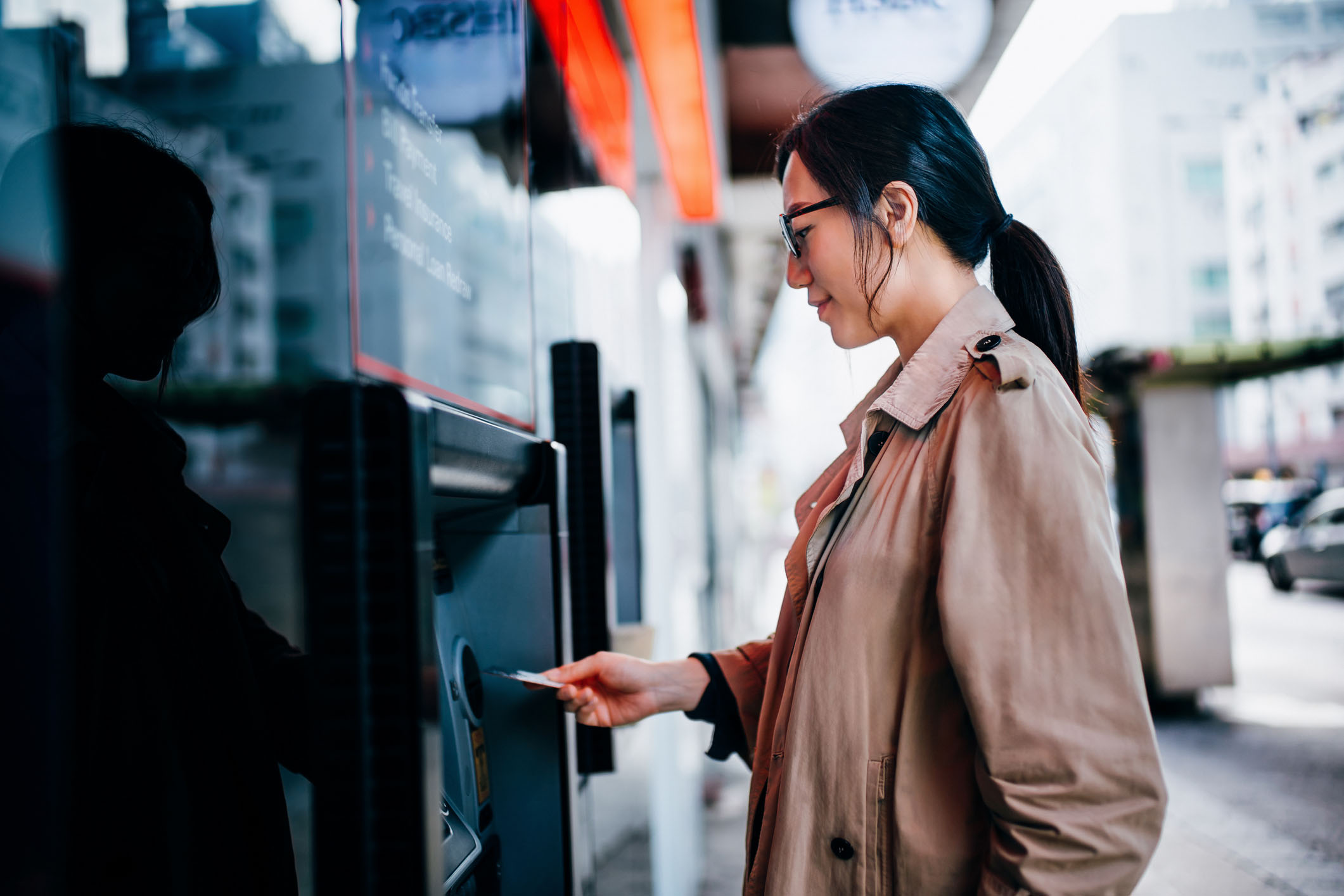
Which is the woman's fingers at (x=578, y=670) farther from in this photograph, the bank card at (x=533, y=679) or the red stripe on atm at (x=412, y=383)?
the red stripe on atm at (x=412, y=383)

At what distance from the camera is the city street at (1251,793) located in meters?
3.28

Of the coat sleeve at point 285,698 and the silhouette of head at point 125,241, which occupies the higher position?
the silhouette of head at point 125,241

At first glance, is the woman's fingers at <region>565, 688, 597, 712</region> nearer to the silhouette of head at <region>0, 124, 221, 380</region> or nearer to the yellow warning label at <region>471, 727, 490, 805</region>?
the yellow warning label at <region>471, 727, 490, 805</region>

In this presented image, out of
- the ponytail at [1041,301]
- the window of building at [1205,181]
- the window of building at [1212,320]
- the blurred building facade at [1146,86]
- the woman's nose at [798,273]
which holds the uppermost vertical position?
the window of building at [1205,181]

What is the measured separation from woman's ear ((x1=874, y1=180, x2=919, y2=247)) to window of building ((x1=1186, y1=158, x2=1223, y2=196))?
28.2 metres

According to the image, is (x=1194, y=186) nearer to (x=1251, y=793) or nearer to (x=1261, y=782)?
(x=1261, y=782)

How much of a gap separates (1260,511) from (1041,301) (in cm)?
1799

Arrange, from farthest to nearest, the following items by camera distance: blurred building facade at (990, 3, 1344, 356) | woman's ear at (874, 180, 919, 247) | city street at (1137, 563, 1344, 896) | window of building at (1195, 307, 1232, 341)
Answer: window of building at (1195, 307, 1232, 341) < city street at (1137, 563, 1344, 896) < blurred building facade at (990, 3, 1344, 356) < woman's ear at (874, 180, 919, 247)

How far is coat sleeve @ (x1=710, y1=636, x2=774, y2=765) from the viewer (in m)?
1.30

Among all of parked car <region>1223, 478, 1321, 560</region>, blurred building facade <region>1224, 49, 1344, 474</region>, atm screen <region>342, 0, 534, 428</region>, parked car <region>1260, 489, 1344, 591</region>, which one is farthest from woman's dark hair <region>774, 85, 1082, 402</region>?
blurred building facade <region>1224, 49, 1344, 474</region>

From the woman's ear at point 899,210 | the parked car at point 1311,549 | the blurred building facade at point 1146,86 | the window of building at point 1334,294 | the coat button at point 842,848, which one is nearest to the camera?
the coat button at point 842,848

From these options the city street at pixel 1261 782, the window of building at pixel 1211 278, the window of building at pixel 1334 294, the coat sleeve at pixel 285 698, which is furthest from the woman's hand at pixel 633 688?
the window of building at pixel 1211 278

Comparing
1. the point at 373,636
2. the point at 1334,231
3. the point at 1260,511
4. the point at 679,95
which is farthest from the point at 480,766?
the point at 1334,231

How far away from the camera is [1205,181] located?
79.4 feet
